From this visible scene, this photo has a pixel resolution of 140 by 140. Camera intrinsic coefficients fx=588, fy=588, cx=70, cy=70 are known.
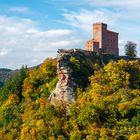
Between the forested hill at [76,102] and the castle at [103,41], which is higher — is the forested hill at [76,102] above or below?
below

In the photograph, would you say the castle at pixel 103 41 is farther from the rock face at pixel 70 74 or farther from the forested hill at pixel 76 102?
the rock face at pixel 70 74

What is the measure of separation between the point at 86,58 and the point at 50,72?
6.78m

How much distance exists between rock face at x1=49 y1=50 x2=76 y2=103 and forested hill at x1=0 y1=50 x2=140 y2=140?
16 mm

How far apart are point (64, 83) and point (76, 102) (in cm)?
534

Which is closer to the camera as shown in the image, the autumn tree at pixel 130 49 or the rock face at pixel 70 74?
the rock face at pixel 70 74

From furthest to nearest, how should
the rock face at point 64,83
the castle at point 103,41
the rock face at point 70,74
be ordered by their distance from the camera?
the castle at point 103,41 → the rock face at point 70,74 → the rock face at point 64,83

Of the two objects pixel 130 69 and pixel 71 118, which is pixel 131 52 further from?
pixel 71 118

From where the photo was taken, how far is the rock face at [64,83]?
93688 mm

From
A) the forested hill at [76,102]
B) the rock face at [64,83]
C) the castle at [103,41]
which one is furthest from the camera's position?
the castle at [103,41]

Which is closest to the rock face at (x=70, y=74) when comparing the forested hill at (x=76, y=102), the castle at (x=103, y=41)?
the forested hill at (x=76, y=102)

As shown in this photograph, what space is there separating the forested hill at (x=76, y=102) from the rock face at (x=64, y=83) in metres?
0.02

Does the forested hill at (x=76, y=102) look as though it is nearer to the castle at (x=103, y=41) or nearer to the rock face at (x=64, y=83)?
the rock face at (x=64, y=83)

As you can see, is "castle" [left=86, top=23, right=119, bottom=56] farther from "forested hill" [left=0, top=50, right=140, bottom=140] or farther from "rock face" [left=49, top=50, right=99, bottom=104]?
"rock face" [left=49, top=50, right=99, bottom=104]

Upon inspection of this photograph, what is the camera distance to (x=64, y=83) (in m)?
94.5
